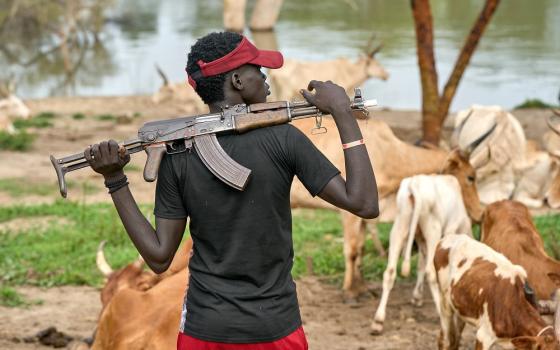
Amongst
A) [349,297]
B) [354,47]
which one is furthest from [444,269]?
[354,47]

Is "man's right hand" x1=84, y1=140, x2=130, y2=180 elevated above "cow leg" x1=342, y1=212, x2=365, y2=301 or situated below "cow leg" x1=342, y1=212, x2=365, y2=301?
above

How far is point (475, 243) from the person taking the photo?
631 cm

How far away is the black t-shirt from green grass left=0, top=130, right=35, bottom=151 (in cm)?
1162

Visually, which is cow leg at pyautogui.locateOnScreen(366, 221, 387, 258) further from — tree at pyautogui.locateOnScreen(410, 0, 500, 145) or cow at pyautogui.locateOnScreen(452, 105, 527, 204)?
cow at pyautogui.locateOnScreen(452, 105, 527, 204)

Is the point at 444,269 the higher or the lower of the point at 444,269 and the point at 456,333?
the higher

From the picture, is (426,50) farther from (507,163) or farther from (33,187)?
(33,187)

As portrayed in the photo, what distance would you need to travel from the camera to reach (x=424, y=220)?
25.1 ft

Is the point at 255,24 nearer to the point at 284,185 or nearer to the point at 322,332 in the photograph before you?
the point at 322,332

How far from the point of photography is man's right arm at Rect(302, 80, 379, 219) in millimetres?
3398

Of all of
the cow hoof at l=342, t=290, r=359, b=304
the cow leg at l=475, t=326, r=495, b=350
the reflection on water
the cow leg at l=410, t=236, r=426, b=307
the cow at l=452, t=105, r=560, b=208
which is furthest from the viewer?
the reflection on water

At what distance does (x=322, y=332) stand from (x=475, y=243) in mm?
1385

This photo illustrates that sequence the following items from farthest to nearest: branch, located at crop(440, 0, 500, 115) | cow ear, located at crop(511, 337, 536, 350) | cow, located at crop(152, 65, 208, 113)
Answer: cow, located at crop(152, 65, 208, 113) < branch, located at crop(440, 0, 500, 115) < cow ear, located at crop(511, 337, 536, 350)

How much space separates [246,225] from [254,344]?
0.41m

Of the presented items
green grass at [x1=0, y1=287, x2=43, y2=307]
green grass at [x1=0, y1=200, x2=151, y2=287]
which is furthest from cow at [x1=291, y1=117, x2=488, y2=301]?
green grass at [x1=0, y1=287, x2=43, y2=307]
